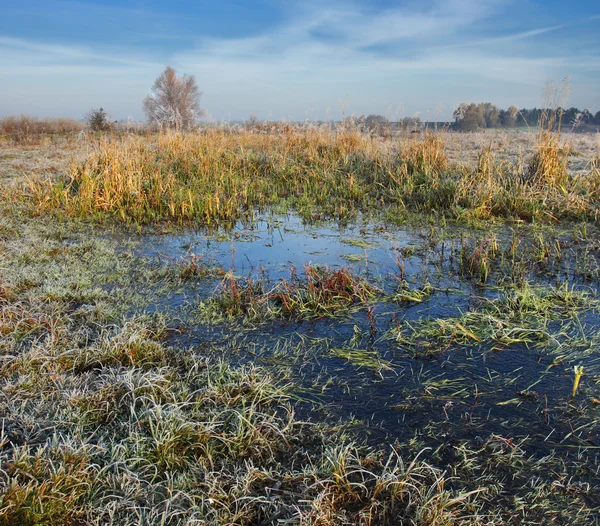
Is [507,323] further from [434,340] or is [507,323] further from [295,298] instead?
[295,298]

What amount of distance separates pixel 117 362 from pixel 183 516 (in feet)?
4.49

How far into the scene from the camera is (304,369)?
9.65 feet

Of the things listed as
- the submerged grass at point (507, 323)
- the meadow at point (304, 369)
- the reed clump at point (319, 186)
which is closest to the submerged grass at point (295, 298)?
the meadow at point (304, 369)

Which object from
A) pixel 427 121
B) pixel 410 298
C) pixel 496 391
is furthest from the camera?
pixel 427 121

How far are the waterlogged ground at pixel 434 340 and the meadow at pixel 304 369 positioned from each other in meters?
0.02

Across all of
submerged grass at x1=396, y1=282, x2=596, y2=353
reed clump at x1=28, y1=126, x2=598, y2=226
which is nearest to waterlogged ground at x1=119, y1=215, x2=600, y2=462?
submerged grass at x1=396, y1=282, x2=596, y2=353

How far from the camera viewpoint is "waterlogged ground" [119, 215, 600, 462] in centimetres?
245

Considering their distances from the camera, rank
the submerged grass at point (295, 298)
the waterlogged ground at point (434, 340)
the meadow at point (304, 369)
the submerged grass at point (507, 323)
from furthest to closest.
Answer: the submerged grass at point (295, 298), the submerged grass at point (507, 323), the waterlogged ground at point (434, 340), the meadow at point (304, 369)

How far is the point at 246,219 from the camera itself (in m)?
6.92

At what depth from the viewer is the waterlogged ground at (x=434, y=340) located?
2447 mm

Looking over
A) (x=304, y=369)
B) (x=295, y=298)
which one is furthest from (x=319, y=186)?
(x=304, y=369)

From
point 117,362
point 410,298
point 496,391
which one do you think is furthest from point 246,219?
point 496,391

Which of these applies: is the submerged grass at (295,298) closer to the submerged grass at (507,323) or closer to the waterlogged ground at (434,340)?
the waterlogged ground at (434,340)

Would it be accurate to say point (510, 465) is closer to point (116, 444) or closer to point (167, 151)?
point (116, 444)
